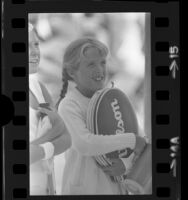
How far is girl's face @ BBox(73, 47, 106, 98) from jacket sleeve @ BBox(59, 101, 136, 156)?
0.23 ft

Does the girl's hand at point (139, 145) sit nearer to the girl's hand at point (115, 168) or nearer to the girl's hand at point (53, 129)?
the girl's hand at point (115, 168)

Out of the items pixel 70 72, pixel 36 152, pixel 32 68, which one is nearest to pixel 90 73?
pixel 70 72

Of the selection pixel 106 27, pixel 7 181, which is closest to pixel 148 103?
pixel 106 27

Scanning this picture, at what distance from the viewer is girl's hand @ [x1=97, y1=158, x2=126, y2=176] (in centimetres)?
230

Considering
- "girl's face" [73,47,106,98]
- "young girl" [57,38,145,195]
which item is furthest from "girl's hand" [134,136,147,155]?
"girl's face" [73,47,106,98]

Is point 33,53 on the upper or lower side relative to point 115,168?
upper

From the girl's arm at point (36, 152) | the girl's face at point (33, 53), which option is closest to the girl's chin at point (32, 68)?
the girl's face at point (33, 53)

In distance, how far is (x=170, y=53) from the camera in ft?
→ 7.60

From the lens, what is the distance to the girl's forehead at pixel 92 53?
2.31 metres

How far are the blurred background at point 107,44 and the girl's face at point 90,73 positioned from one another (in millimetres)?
24

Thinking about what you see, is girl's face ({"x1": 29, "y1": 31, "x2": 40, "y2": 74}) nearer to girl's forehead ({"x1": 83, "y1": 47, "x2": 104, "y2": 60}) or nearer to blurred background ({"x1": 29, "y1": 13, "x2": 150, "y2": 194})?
blurred background ({"x1": 29, "y1": 13, "x2": 150, "y2": 194})

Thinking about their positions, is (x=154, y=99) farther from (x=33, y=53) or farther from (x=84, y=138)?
(x=33, y=53)

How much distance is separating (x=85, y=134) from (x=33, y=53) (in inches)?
10.9

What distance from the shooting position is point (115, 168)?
231 centimetres
